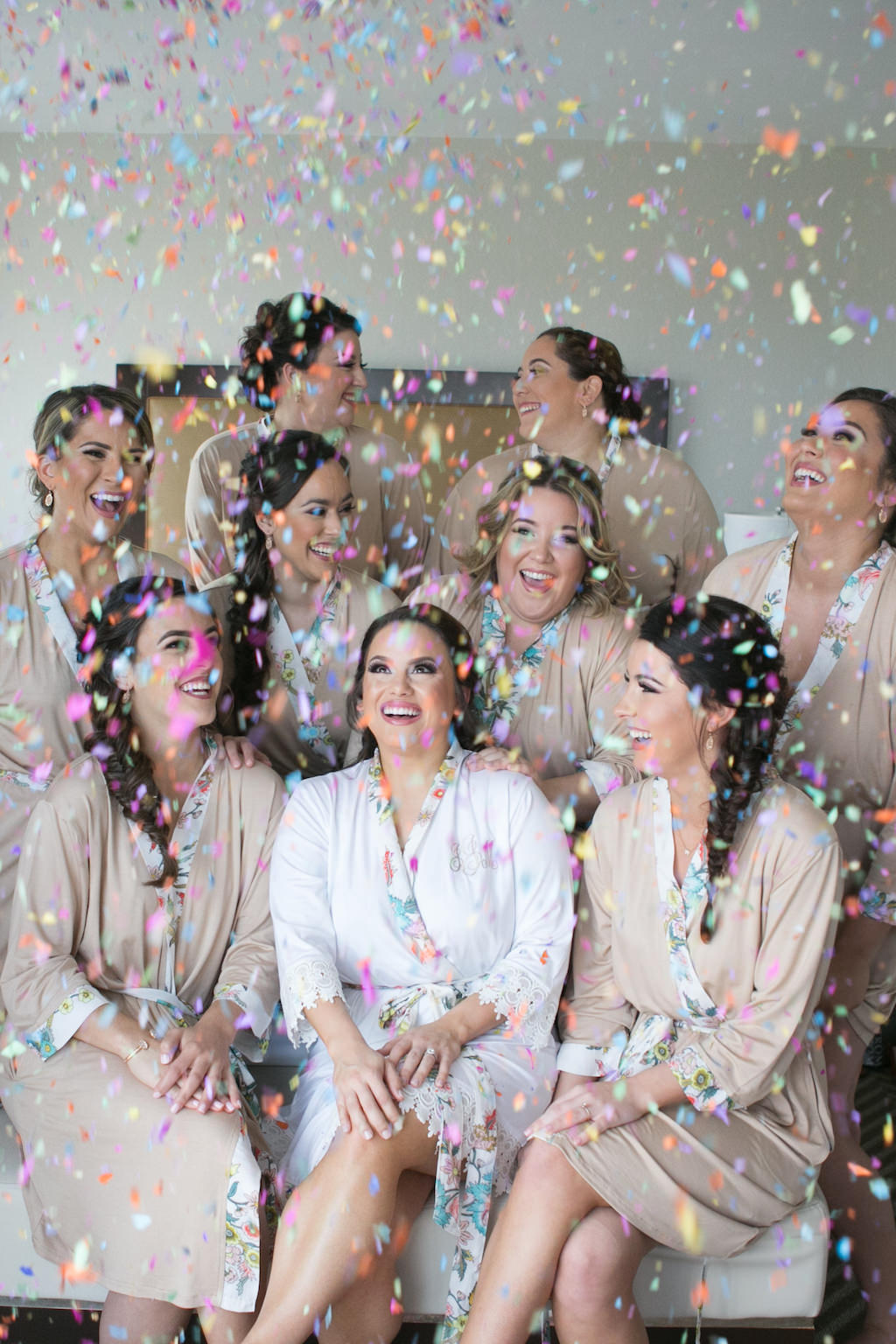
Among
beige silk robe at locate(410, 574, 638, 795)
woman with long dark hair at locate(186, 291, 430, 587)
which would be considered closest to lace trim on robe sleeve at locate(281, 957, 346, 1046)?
beige silk robe at locate(410, 574, 638, 795)

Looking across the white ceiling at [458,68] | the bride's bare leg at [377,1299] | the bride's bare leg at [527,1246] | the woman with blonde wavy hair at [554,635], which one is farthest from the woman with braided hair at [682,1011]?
the white ceiling at [458,68]

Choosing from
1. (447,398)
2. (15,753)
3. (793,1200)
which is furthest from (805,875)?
(447,398)

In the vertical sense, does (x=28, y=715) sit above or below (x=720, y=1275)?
above

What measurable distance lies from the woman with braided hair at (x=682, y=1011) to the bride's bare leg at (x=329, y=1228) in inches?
6.0

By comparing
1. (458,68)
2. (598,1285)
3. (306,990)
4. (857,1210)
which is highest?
(458,68)

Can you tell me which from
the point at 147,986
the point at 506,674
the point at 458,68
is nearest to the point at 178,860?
the point at 147,986

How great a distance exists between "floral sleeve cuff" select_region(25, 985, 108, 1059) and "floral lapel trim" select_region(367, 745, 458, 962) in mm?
440

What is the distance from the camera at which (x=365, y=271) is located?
4.12 m

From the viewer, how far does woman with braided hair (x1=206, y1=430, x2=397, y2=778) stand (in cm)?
226

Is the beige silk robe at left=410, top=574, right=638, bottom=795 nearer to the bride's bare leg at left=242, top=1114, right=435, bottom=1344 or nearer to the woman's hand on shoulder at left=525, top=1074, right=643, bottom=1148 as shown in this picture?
the woman's hand on shoulder at left=525, top=1074, right=643, bottom=1148

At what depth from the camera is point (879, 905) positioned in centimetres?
199

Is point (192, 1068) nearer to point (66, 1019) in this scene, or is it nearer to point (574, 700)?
point (66, 1019)

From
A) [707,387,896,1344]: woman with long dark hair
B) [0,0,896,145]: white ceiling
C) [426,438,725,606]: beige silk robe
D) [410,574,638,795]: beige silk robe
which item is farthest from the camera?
[0,0,896,145]: white ceiling

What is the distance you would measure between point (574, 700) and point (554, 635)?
4.8 inches
